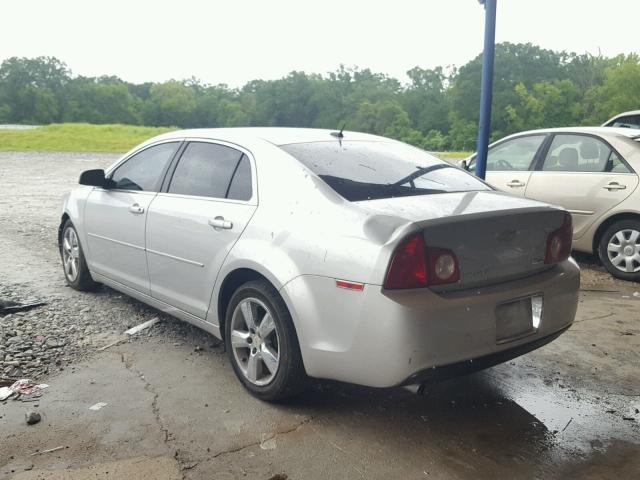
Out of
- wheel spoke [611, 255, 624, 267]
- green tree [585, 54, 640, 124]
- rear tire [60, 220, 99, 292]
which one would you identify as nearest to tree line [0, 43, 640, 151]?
green tree [585, 54, 640, 124]

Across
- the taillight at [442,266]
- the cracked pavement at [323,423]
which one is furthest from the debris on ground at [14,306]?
the taillight at [442,266]

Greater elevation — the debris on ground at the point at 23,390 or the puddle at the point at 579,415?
the debris on ground at the point at 23,390

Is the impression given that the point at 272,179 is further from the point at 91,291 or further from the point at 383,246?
the point at 91,291

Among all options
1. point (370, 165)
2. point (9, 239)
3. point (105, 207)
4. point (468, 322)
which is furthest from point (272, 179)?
point (9, 239)

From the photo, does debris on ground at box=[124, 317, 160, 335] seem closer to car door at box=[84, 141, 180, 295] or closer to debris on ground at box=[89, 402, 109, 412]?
car door at box=[84, 141, 180, 295]

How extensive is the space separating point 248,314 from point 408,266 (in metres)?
1.11

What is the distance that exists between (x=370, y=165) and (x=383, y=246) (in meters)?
1.02

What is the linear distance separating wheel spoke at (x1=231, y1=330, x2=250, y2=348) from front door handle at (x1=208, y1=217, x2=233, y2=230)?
621 mm

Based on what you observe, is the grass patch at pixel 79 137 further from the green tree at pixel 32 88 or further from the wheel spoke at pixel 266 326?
the wheel spoke at pixel 266 326

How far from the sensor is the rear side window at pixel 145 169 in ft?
14.7

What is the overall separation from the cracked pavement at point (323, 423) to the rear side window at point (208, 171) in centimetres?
114

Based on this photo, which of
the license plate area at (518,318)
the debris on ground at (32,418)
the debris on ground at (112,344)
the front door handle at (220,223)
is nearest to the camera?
the license plate area at (518,318)

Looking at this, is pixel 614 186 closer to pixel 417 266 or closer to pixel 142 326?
pixel 417 266

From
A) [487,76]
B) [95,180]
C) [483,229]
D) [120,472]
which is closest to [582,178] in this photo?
[487,76]
